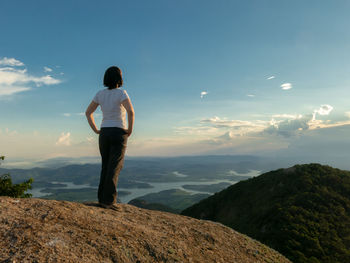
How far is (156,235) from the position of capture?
23.7 feet

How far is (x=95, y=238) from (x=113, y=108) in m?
3.78

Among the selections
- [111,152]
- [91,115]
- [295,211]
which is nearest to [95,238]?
[111,152]

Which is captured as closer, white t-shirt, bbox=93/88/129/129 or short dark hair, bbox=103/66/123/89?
white t-shirt, bbox=93/88/129/129

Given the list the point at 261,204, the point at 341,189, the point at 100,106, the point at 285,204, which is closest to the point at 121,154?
the point at 100,106

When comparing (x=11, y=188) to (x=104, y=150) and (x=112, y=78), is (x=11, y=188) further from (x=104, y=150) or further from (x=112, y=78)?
(x=112, y=78)

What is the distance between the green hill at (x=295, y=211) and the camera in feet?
66.1

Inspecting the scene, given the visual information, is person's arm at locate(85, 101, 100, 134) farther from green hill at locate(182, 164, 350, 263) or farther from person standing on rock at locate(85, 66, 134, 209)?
green hill at locate(182, 164, 350, 263)

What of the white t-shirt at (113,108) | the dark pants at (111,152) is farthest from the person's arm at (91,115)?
the dark pants at (111,152)

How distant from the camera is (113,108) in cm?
736

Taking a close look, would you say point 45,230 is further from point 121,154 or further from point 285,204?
point 285,204

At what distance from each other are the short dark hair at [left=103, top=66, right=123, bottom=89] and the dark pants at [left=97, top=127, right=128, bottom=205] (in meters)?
1.47

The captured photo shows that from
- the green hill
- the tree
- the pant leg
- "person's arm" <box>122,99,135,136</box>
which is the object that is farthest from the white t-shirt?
the green hill

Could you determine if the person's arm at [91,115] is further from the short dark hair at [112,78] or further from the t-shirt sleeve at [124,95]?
the t-shirt sleeve at [124,95]

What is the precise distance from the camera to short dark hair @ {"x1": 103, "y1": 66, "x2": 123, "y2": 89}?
297 inches
